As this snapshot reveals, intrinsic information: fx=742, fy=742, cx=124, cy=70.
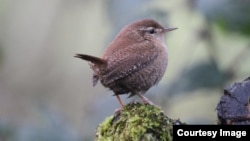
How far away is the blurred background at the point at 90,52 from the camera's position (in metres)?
4.52

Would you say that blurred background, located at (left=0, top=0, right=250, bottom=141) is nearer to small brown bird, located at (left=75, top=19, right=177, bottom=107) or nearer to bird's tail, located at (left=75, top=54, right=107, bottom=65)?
small brown bird, located at (left=75, top=19, right=177, bottom=107)

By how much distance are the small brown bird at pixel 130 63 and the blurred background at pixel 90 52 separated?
31cm

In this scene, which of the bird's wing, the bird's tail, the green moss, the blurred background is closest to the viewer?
the green moss

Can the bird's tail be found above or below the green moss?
above

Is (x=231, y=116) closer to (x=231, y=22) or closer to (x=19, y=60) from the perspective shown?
(x=231, y=22)

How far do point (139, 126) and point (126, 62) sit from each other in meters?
1.05

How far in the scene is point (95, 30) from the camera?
7.12 meters

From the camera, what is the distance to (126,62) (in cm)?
397

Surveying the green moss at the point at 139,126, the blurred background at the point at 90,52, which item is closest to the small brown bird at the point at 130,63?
the blurred background at the point at 90,52

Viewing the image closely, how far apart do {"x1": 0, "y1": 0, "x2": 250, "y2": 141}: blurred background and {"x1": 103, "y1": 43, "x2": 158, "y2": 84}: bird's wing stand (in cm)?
48

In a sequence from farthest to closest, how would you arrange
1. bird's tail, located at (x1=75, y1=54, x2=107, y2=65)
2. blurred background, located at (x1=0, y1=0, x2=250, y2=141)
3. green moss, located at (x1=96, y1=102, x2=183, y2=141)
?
blurred background, located at (x1=0, y1=0, x2=250, y2=141) → bird's tail, located at (x1=75, y1=54, x2=107, y2=65) → green moss, located at (x1=96, y1=102, x2=183, y2=141)

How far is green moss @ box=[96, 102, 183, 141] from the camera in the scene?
2.93 metres

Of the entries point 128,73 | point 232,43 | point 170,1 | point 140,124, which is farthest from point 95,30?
point 140,124

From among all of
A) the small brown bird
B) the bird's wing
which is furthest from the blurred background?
the bird's wing
